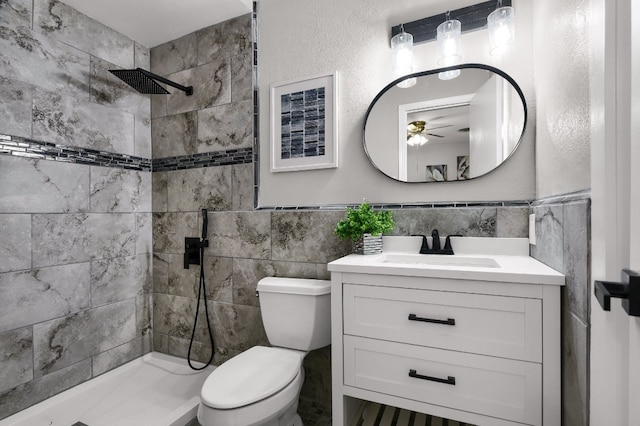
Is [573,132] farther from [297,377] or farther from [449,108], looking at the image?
[297,377]

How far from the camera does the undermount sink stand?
1401 millimetres

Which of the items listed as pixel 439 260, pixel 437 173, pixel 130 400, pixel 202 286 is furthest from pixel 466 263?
pixel 130 400

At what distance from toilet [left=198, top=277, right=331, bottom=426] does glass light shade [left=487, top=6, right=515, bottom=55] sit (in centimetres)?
144

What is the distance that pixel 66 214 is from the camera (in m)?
1.88

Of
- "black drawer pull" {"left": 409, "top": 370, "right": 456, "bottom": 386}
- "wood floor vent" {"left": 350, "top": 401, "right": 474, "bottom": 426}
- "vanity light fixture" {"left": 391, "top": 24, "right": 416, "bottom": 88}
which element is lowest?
"wood floor vent" {"left": 350, "top": 401, "right": 474, "bottom": 426}

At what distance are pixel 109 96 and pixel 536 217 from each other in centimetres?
263

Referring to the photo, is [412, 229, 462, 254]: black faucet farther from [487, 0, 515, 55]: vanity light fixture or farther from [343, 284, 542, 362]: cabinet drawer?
[487, 0, 515, 55]: vanity light fixture

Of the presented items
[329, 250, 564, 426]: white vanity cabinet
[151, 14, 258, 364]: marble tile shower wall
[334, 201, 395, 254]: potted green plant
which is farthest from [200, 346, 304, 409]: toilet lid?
[334, 201, 395, 254]: potted green plant

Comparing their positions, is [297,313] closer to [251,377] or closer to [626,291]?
[251,377]

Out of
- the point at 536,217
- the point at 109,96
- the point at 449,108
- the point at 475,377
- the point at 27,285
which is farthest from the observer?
the point at 109,96

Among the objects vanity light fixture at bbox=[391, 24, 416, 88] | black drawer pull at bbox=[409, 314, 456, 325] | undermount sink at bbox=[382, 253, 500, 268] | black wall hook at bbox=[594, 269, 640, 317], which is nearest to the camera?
black wall hook at bbox=[594, 269, 640, 317]

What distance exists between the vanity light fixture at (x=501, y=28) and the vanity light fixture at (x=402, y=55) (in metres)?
0.37

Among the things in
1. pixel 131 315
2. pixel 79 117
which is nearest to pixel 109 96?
pixel 79 117

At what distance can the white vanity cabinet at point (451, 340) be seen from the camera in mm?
1006
